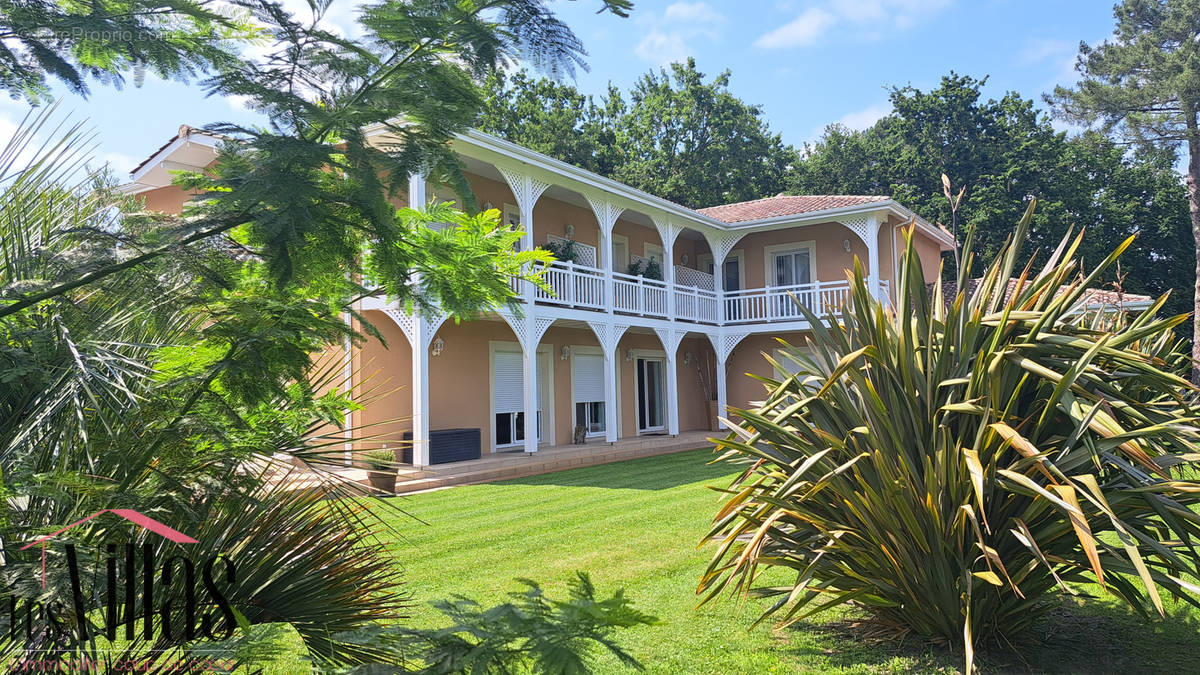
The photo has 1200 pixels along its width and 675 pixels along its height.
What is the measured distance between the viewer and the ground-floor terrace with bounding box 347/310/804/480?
12539 millimetres

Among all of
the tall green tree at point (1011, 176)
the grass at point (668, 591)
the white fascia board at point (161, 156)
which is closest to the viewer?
the grass at point (668, 591)

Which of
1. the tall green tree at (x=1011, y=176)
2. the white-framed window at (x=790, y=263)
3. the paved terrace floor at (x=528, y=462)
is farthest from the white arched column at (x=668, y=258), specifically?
the tall green tree at (x=1011, y=176)

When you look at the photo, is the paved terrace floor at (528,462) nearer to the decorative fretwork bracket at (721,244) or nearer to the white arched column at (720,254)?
the white arched column at (720,254)

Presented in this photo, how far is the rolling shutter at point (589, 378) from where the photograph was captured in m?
17.5

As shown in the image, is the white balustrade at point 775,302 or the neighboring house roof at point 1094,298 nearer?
the neighboring house roof at point 1094,298

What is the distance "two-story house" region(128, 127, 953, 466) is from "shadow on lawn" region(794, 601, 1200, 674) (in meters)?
7.04

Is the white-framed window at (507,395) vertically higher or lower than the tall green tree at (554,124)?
lower

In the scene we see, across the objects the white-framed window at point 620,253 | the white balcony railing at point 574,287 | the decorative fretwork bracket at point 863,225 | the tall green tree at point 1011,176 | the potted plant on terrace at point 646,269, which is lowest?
the white balcony railing at point 574,287

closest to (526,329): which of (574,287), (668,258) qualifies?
(574,287)

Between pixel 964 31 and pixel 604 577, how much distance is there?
103 feet

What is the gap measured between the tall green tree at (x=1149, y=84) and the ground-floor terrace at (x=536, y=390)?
15.3m

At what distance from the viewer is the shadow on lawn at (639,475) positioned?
10.9 m

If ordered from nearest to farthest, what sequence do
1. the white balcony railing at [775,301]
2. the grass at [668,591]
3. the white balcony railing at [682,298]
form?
the grass at [668,591]
the white balcony railing at [682,298]
the white balcony railing at [775,301]

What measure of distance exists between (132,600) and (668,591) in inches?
162
